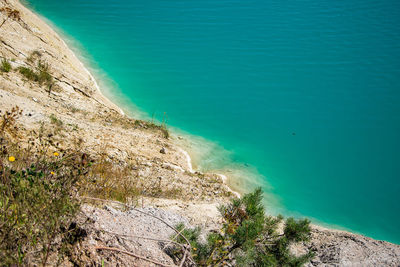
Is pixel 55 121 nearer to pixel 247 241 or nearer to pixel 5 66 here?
pixel 5 66

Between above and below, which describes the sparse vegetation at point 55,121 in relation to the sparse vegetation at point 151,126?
below

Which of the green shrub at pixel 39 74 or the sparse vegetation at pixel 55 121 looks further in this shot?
the green shrub at pixel 39 74

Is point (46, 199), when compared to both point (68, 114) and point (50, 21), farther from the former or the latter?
point (50, 21)

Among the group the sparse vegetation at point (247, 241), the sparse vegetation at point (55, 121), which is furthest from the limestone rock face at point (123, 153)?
the sparse vegetation at point (247, 241)

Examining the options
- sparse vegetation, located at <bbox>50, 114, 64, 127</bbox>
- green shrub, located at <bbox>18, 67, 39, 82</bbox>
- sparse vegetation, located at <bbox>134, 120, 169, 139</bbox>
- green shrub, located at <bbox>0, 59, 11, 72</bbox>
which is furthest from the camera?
sparse vegetation, located at <bbox>134, 120, 169, 139</bbox>

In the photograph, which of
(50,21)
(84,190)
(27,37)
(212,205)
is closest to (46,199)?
(84,190)

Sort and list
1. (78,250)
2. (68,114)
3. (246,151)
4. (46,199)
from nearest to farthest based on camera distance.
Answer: (46,199) < (78,250) < (68,114) < (246,151)

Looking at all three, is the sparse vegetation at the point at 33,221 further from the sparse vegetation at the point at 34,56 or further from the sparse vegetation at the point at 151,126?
the sparse vegetation at the point at 34,56

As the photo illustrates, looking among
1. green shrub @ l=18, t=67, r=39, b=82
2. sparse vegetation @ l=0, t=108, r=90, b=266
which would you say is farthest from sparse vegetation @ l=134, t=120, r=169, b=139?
sparse vegetation @ l=0, t=108, r=90, b=266

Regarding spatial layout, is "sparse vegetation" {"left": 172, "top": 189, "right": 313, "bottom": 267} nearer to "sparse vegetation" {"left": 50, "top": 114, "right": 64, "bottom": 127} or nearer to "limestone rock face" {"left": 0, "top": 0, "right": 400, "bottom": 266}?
"limestone rock face" {"left": 0, "top": 0, "right": 400, "bottom": 266}
